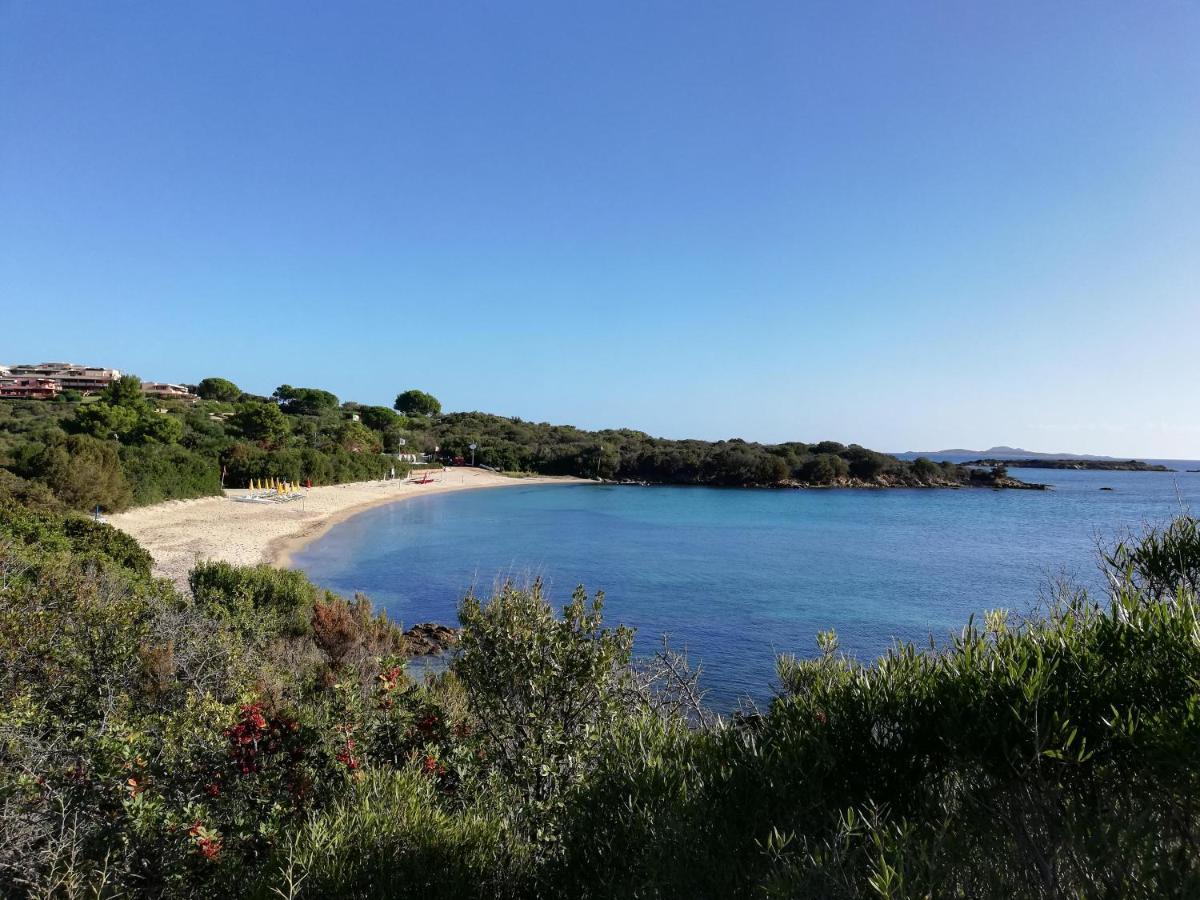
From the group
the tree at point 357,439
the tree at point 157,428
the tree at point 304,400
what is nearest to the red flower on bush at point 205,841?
the tree at point 157,428

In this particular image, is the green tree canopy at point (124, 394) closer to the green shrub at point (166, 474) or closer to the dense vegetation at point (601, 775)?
the green shrub at point (166, 474)

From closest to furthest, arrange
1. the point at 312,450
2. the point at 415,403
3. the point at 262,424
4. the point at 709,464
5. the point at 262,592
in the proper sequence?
1. the point at 262,592
2. the point at 312,450
3. the point at 262,424
4. the point at 709,464
5. the point at 415,403

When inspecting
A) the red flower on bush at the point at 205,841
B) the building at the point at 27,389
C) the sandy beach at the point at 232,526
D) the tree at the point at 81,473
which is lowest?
the sandy beach at the point at 232,526

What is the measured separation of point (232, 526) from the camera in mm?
32719

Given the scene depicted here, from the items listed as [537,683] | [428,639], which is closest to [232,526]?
[428,639]

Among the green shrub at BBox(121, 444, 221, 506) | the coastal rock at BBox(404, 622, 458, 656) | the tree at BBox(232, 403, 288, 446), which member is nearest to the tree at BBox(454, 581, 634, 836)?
the coastal rock at BBox(404, 622, 458, 656)

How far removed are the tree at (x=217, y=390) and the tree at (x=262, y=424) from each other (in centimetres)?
4972

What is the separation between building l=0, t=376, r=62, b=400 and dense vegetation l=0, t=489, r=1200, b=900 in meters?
99.4

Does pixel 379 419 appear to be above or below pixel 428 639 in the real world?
above

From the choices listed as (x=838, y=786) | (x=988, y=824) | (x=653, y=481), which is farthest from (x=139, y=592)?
(x=653, y=481)

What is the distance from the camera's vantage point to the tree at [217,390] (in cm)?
10250

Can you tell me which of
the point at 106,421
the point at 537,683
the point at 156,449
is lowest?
the point at 537,683

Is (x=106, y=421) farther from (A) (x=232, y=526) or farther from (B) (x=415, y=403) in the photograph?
(B) (x=415, y=403)

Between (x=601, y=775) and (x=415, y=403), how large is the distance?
119757 millimetres
